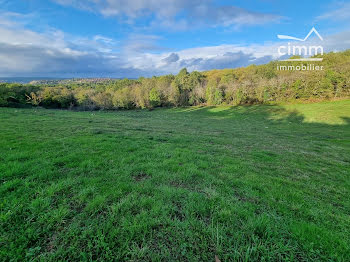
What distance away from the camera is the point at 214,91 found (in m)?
53.7

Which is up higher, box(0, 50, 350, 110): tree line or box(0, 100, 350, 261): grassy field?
box(0, 50, 350, 110): tree line

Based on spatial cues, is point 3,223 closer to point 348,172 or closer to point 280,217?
point 280,217

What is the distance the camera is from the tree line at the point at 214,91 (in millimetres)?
40656

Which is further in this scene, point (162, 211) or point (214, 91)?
point (214, 91)

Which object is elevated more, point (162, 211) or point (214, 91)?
point (214, 91)

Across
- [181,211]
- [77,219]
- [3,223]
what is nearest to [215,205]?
[181,211]

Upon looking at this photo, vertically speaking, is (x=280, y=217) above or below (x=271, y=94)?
below

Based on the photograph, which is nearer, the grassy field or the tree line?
the grassy field

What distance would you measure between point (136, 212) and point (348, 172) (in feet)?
27.2

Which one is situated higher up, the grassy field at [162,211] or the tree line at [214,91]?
the tree line at [214,91]

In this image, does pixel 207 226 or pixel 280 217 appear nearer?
pixel 207 226

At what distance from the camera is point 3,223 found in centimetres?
226

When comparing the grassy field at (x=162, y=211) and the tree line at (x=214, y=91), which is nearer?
the grassy field at (x=162, y=211)

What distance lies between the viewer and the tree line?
40.7 m
